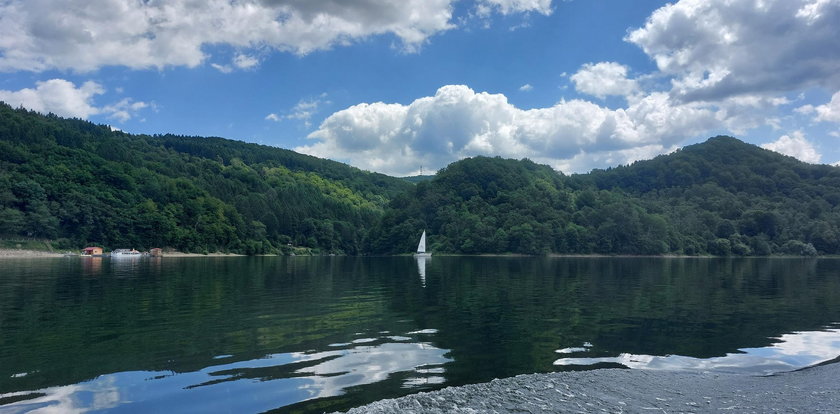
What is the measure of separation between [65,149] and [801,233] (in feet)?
Result: 859

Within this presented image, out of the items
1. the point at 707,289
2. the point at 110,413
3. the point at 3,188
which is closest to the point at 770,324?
the point at 707,289

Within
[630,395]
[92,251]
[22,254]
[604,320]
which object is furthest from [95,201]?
[630,395]

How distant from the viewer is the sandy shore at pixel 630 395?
38.6 feet

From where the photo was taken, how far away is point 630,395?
42.4 ft

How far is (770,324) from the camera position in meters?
25.5

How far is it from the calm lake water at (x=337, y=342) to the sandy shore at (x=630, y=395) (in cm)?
130

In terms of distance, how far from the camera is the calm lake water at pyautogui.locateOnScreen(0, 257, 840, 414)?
43.8 ft

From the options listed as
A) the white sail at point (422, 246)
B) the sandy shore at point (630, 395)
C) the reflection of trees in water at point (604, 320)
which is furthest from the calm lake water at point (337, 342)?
the white sail at point (422, 246)

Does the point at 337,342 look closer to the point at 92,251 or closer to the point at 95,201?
the point at 92,251

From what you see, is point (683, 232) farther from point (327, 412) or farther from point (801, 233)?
point (327, 412)

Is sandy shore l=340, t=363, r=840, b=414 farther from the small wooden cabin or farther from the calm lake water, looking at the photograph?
the small wooden cabin

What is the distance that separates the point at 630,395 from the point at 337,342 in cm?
1102

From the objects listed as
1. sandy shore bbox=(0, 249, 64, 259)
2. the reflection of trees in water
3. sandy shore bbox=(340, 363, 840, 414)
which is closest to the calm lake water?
the reflection of trees in water

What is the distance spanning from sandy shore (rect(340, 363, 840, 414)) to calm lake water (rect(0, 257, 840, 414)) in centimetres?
130
